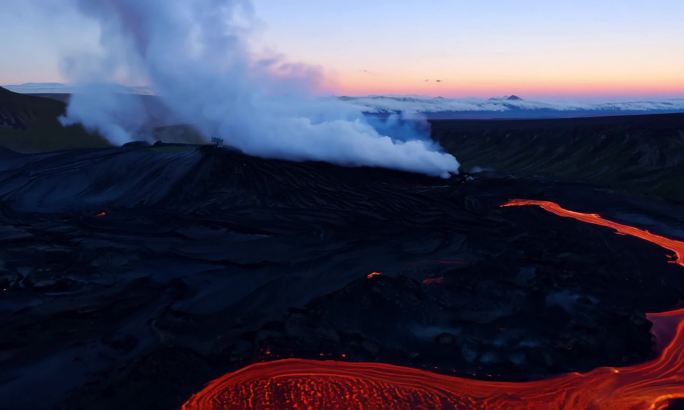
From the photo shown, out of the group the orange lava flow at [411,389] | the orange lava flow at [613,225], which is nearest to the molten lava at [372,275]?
the orange lava flow at [411,389]

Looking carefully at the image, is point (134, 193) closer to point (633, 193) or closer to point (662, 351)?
point (662, 351)

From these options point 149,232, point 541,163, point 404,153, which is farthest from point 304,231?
point 541,163

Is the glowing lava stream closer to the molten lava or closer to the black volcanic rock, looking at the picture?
the black volcanic rock

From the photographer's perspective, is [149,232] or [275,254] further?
[149,232]

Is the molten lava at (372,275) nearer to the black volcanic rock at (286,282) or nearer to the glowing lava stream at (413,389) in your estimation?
the black volcanic rock at (286,282)

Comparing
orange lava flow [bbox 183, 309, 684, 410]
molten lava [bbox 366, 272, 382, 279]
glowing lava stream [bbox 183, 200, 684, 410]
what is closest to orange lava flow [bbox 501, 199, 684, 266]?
glowing lava stream [bbox 183, 200, 684, 410]

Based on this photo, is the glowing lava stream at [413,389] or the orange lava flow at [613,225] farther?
the orange lava flow at [613,225]
